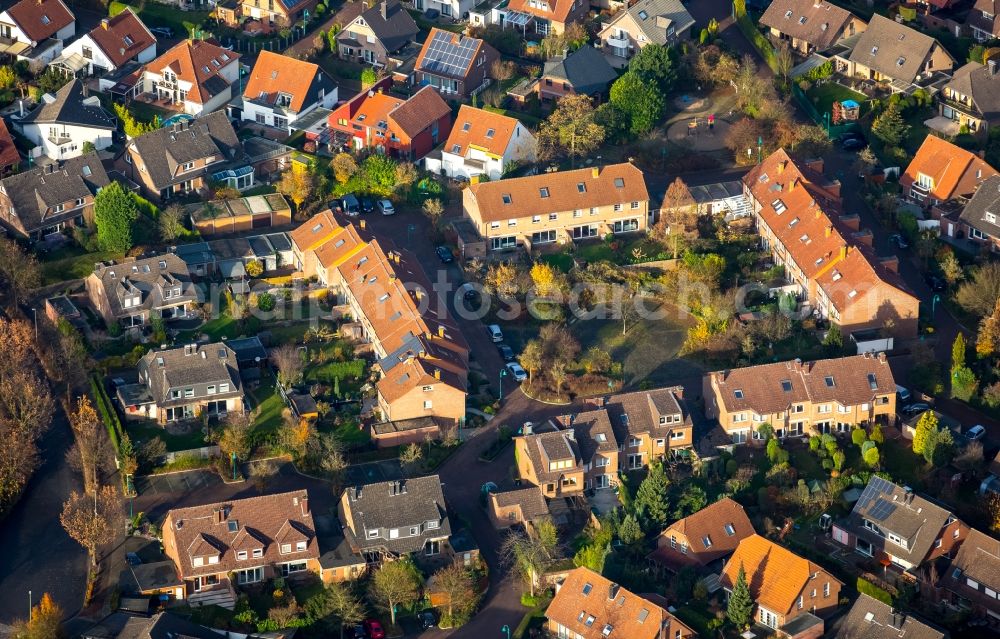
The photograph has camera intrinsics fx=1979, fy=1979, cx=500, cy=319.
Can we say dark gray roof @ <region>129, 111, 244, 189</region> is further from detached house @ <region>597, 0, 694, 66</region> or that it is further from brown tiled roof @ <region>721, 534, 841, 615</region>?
brown tiled roof @ <region>721, 534, 841, 615</region>

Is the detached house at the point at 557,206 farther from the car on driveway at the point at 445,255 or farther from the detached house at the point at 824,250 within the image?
the detached house at the point at 824,250

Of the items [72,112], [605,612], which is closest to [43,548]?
[605,612]

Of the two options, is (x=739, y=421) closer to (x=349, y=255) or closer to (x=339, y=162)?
(x=349, y=255)

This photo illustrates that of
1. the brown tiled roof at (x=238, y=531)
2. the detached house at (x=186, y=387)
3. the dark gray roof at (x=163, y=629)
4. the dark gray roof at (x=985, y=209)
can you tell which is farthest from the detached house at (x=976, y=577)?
the detached house at (x=186, y=387)

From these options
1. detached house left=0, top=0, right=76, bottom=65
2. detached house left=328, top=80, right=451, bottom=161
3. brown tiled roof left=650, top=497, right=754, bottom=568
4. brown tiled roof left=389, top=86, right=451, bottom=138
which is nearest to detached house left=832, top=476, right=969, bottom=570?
brown tiled roof left=650, top=497, right=754, bottom=568

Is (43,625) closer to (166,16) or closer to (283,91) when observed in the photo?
(283,91)

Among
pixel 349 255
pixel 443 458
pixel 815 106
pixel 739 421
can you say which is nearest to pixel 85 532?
pixel 443 458
